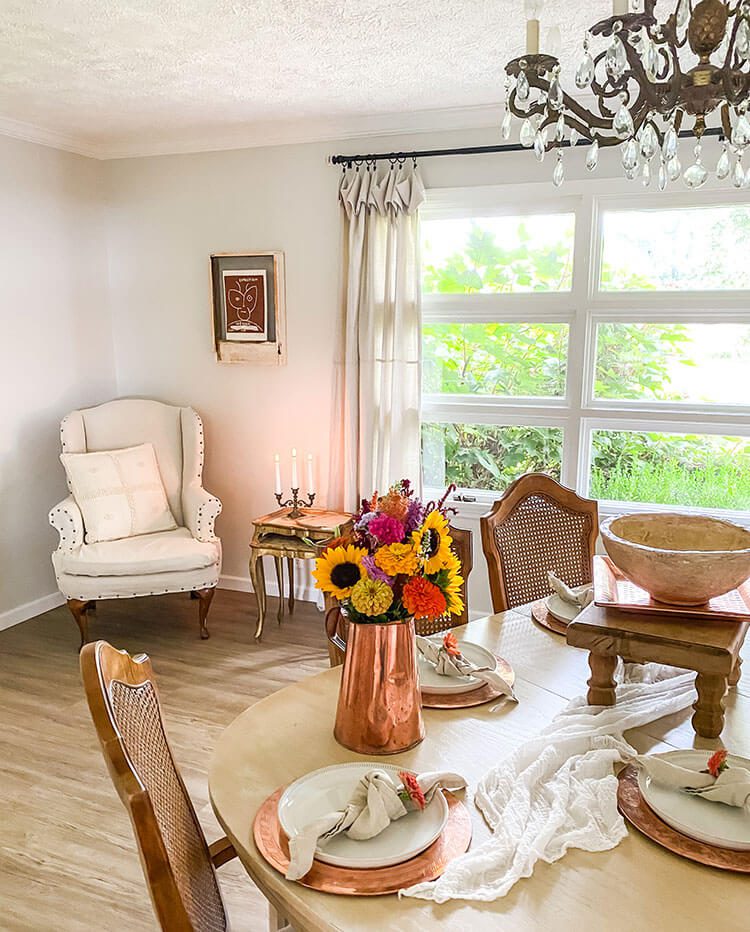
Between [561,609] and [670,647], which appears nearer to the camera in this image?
[670,647]

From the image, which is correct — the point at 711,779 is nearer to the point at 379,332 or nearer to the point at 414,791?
the point at 414,791

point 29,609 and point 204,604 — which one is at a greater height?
point 204,604

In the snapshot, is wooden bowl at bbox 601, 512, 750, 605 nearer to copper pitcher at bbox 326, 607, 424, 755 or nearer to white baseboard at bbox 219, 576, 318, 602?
copper pitcher at bbox 326, 607, 424, 755

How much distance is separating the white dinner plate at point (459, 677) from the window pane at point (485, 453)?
2017mm

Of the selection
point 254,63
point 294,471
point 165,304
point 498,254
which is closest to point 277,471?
point 294,471

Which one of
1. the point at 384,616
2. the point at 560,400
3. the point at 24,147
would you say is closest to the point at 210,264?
the point at 24,147

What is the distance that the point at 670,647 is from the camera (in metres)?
1.47

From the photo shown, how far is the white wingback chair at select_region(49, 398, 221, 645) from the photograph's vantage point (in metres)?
3.69

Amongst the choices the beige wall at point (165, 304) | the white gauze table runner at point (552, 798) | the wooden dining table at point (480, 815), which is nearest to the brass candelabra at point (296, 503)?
the beige wall at point (165, 304)

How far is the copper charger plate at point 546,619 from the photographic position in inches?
80.4

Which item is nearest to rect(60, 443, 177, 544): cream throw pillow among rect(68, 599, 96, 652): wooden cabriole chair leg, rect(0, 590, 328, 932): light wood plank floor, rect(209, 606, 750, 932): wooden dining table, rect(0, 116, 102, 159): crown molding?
rect(68, 599, 96, 652): wooden cabriole chair leg

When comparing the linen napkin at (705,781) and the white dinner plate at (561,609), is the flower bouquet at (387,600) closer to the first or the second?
the linen napkin at (705,781)

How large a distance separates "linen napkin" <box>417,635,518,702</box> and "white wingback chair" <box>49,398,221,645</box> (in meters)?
2.17

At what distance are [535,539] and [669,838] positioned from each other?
50.9 inches
